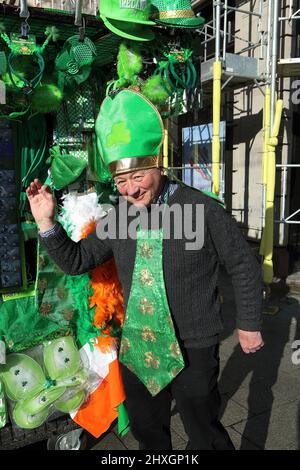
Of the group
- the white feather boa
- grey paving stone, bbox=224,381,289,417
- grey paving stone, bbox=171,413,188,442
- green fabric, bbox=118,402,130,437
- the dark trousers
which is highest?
the white feather boa

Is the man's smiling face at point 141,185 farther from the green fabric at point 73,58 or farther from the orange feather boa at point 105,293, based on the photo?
the green fabric at point 73,58

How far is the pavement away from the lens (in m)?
2.38

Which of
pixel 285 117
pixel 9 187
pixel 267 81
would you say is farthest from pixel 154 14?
pixel 285 117

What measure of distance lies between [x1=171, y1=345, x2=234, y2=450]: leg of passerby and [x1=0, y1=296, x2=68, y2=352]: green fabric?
0.81m

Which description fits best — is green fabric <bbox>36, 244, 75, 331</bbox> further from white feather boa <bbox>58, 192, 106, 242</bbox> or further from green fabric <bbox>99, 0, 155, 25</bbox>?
green fabric <bbox>99, 0, 155, 25</bbox>

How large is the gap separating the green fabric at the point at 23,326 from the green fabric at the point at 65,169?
64 centimetres

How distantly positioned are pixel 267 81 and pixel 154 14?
3.19 m

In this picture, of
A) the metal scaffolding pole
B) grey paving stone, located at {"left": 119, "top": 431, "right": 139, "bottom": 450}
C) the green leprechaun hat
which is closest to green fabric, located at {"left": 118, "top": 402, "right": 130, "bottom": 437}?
grey paving stone, located at {"left": 119, "top": 431, "right": 139, "bottom": 450}

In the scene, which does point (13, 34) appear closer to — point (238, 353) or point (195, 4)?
point (238, 353)

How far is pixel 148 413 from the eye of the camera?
1802mm

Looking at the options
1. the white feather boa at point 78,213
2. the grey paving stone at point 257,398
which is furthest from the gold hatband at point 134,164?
the grey paving stone at point 257,398

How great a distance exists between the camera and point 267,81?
16.0 ft

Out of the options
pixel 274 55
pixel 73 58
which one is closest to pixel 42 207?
pixel 73 58

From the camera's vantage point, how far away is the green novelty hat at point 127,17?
1.91 m
